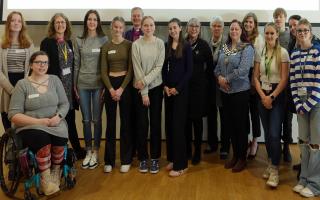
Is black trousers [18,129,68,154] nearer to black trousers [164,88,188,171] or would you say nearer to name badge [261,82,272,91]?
black trousers [164,88,188,171]

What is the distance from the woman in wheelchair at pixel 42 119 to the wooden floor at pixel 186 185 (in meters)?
0.27

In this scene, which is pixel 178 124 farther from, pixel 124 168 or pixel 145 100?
pixel 124 168

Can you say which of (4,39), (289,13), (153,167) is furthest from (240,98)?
(4,39)

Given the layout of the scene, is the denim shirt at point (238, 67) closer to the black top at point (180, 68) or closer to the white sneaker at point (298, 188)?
the black top at point (180, 68)

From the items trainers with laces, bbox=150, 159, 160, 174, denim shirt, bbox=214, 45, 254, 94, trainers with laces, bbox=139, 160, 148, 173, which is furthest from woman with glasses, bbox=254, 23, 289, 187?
trainers with laces, bbox=139, 160, 148, 173

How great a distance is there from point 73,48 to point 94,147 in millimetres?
1015

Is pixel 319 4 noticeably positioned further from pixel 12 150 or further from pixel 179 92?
pixel 12 150

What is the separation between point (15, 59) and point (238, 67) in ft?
6.63

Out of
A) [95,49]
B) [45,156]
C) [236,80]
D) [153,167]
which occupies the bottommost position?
[153,167]

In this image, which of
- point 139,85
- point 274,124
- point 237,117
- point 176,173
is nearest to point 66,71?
point 139,85

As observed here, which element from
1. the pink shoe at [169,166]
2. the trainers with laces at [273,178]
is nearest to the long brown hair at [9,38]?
the pink shoe at [169,166]

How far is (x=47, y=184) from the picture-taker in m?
2.68

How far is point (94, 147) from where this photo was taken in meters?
3.59

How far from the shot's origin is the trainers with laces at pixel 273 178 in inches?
116
